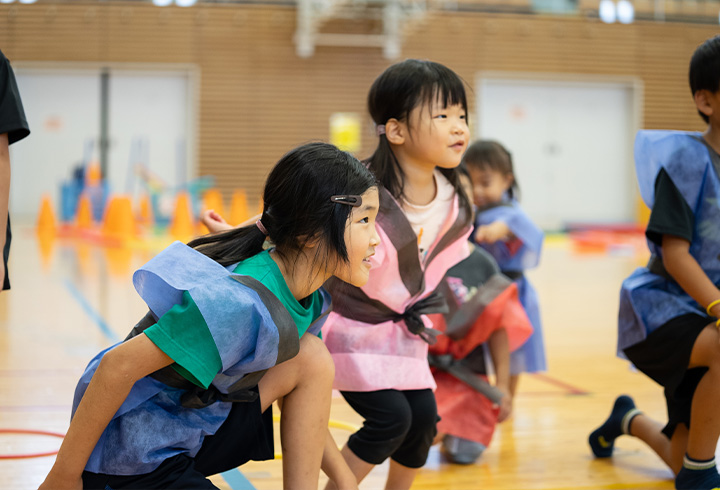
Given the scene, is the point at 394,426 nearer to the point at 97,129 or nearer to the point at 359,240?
the point at 359,240

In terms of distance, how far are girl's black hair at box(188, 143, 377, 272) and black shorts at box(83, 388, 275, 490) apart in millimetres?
283

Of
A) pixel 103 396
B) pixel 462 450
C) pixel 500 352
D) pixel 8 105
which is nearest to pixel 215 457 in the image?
pixel 103 396

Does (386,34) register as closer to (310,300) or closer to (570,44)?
(570,44)

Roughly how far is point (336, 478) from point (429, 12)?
12057mm

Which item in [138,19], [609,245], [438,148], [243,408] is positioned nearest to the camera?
[243,408]

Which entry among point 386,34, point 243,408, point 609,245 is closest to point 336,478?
point 243,408

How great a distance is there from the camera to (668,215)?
190cm

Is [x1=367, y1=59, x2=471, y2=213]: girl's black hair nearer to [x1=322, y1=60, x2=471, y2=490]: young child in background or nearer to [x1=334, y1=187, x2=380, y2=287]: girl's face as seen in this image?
[x1=322, y1=60, x2=471, y2=490]: young child in background

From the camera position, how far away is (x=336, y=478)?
1.61 m

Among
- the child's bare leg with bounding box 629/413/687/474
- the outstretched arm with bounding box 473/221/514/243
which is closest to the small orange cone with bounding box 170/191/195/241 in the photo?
the outstretched arm with bounding box 473/221/514/243

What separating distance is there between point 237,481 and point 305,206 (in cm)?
89

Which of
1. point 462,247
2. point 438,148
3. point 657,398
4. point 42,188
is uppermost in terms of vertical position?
point 438,148

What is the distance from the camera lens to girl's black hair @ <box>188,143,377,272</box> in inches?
57.1

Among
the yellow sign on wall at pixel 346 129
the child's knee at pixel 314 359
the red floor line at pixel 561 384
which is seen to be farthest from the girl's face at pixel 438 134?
the yellow sign on wall at pixel 346 129
